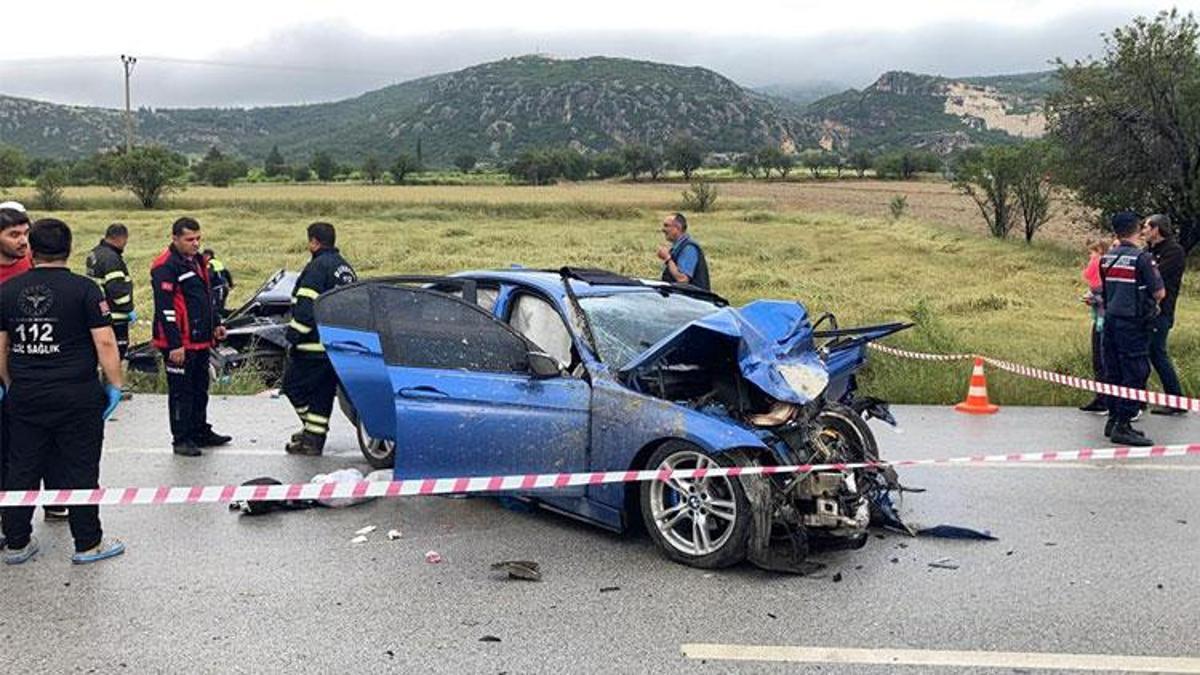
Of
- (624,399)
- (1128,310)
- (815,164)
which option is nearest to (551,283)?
(624,399)

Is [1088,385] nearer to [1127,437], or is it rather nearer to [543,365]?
[1127,437]

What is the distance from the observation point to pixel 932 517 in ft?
18.8

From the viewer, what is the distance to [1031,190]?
37344 millimetres

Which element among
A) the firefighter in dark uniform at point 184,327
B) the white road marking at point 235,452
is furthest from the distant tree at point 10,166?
the firefighter in dark uniform at point 184,327

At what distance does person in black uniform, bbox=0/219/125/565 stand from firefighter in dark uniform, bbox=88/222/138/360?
470cm

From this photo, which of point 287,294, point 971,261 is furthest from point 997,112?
point 287,294

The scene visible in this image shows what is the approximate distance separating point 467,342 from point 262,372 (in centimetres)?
567

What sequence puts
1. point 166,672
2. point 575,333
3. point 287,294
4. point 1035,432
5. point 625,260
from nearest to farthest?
point 166,672 < point 575,333 < point 1035,432 < point 287,294 < point 625,260

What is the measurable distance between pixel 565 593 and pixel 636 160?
95209 millimetres

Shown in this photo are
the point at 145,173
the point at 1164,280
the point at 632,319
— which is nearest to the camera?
the point at 632,319

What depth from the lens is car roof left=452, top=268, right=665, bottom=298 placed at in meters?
5.83

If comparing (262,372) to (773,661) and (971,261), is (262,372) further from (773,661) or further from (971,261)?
(971,261)

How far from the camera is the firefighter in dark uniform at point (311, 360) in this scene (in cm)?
711

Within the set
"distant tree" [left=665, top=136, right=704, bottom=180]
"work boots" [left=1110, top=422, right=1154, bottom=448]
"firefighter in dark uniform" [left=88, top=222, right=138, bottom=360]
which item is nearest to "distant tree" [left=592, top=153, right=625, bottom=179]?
"distant tree" [left=665, top=136, right=704, bottom=180]
